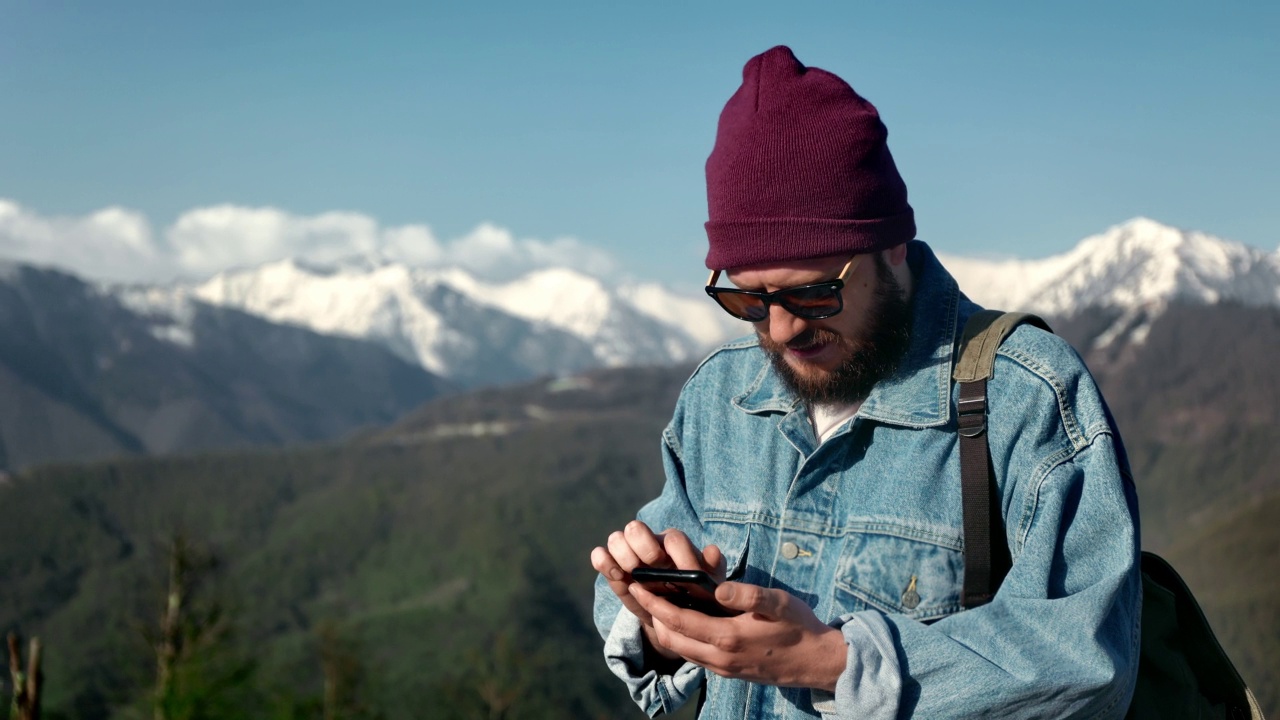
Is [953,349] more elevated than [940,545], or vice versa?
[953,349]

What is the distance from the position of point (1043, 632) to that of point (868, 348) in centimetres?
102

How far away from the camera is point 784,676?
2.91m

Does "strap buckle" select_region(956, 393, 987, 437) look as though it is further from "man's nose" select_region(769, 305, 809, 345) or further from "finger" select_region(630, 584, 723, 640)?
"finger" select_region(630, 584, 723, 640)

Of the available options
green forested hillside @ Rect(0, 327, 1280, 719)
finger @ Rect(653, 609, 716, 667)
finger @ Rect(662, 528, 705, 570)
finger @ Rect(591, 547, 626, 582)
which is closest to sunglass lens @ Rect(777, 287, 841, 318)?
finger @ Rect(662, 528, 705, 570)

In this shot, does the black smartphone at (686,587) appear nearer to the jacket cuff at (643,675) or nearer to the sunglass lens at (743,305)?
the jacket cuff at (643,675)

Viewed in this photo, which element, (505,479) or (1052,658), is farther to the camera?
(505,479)

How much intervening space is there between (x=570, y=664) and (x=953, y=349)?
129 m

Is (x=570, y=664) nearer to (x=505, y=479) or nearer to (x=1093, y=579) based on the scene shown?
(x=505, y=479)

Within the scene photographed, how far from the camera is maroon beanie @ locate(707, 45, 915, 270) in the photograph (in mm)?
3312

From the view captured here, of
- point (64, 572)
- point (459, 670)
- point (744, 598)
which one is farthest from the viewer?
point (64, 572)

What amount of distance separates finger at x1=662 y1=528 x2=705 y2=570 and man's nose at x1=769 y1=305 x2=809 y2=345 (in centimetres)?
70

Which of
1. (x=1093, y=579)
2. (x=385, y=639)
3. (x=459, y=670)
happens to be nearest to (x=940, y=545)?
(x=1093, y=579)

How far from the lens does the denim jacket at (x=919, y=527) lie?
2.82 metres

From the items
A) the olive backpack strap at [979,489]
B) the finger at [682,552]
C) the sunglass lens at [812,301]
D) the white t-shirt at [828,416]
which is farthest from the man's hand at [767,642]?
the sunglass lens at [812,301]
